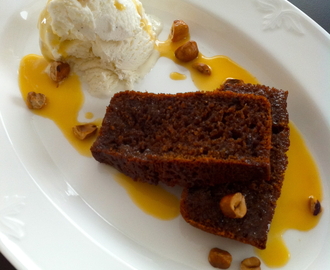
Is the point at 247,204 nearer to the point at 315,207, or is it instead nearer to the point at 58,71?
the point at 315,207

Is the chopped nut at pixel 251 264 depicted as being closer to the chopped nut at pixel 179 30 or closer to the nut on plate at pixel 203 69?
the nut on plate at pixel 203 69

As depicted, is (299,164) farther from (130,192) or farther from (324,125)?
(130,192)

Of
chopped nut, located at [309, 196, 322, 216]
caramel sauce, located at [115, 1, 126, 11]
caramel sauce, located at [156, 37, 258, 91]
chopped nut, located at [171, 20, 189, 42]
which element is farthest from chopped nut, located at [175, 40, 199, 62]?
chopped nut, located at [309, 196, 322, 216]

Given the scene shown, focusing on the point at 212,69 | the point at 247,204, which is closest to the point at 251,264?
the point at 247,204

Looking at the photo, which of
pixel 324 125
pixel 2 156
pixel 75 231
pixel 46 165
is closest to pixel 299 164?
pixel 324 125

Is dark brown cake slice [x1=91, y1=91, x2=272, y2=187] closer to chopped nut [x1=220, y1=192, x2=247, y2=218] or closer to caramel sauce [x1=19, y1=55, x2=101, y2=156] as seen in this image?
chopped nut [x1=220, y1=192, x2=247, y2=218]
